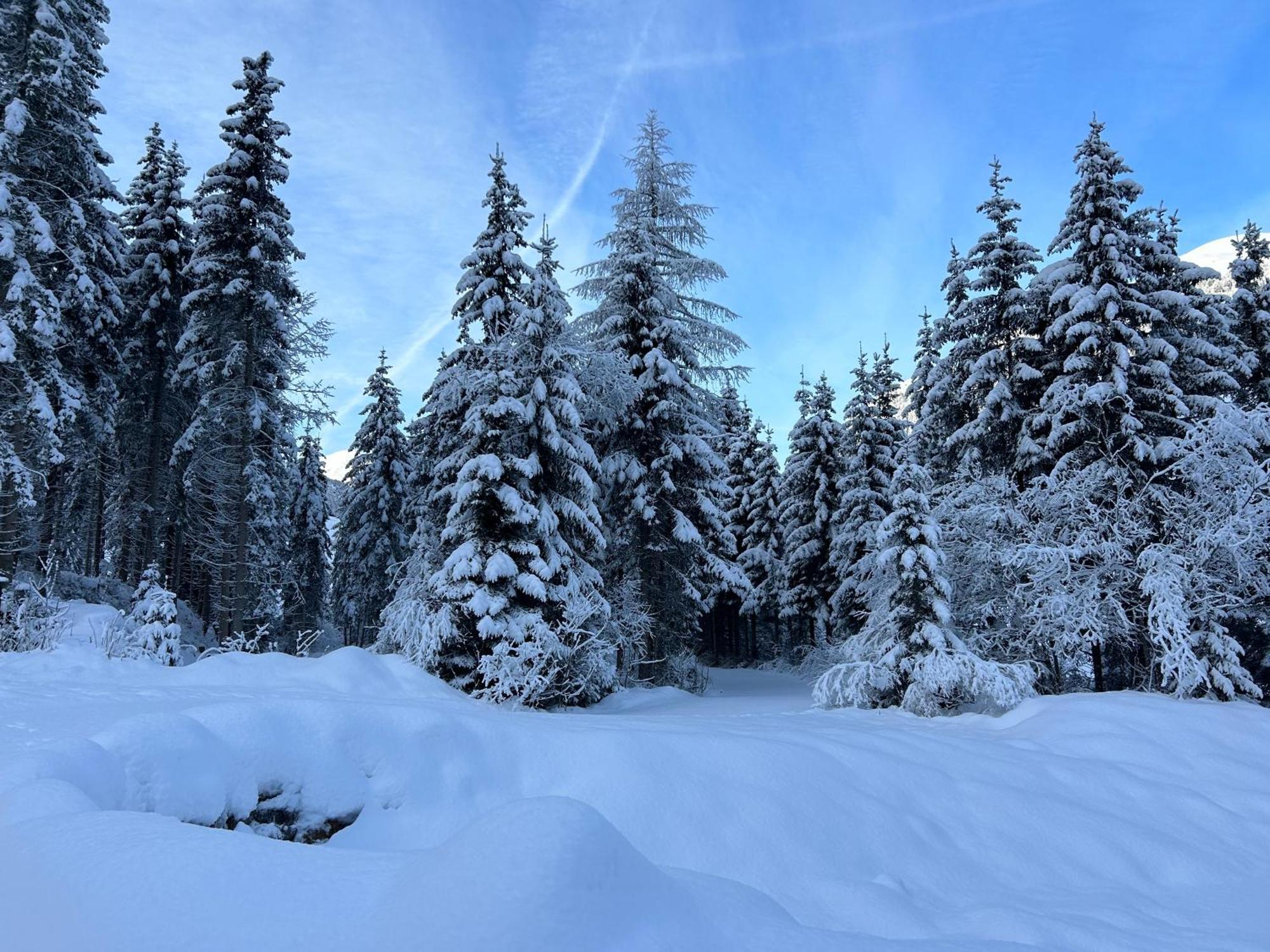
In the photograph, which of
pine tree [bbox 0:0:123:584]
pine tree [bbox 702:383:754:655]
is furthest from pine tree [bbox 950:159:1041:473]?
pine tree [bbox 0:0:123:584]

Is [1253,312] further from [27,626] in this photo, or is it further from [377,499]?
[377,499]

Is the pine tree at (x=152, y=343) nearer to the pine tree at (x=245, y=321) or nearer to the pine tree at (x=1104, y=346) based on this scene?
the pine tree at (x=245, y=321)

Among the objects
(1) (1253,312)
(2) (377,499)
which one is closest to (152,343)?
(2) (377,499)

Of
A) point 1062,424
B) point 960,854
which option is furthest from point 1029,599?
point 960,854

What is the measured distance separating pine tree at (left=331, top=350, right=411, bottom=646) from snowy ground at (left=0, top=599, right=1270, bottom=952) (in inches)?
851

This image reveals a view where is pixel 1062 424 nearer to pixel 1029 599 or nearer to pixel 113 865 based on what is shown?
pixel 1029 599

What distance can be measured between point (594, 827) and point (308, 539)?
128 ft

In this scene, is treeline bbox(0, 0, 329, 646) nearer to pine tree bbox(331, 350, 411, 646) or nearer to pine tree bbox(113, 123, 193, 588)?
pine tree bbox(113, 123, 193, 588)

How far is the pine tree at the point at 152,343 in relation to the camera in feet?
68.0

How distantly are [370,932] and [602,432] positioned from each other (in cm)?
1473

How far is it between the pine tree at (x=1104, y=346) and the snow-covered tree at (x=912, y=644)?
207 inches

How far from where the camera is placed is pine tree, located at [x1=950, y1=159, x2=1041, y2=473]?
681 inches

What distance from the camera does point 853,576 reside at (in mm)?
23500

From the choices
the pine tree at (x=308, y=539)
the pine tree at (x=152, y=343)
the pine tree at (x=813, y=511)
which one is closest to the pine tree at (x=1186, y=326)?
the pine tree at (x=813, y=511)
